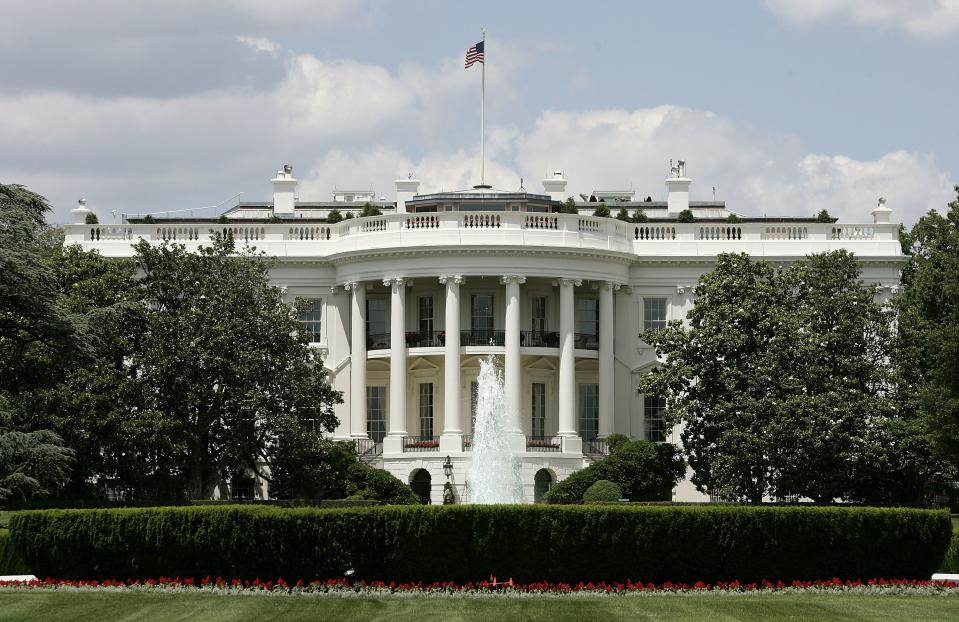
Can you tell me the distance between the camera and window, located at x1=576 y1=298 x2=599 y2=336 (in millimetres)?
71250

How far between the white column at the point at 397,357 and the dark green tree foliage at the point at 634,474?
25.4ft

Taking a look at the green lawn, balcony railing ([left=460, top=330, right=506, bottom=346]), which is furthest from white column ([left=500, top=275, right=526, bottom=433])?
the green lawn

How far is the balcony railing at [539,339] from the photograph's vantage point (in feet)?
228

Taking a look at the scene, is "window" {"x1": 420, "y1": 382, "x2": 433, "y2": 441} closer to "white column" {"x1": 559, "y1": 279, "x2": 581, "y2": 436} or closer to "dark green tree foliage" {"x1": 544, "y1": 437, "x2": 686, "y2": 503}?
"white column" {"x1": 559, "y1": 279, "x2": 581, "y2": 436}

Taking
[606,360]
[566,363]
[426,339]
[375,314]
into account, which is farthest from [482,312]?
[606,360]

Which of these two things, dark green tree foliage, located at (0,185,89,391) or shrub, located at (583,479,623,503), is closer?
dark green tree foliage, located at (0,185,89,391)

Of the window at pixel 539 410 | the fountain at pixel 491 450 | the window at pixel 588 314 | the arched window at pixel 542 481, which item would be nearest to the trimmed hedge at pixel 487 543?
the fountain at pixel 491 450

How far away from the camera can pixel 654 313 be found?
7131cm

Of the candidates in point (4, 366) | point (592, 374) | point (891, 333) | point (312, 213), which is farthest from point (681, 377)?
point (312, 213)

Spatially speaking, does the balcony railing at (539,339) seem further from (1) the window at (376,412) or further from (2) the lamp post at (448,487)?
(2) the lamp post at (448,487)

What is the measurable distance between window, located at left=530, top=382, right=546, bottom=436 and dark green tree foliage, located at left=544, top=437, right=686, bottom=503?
7.51m

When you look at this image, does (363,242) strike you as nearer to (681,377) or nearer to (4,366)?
(681,377)

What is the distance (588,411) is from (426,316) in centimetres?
783

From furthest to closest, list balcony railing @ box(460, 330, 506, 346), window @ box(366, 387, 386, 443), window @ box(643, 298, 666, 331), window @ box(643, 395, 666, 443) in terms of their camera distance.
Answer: window @ box(643, 298, 666, 331)
window @ box(366, 387, 386, 443)
window @ box(643, 395, 666, 443)
balcony railing @ box(460, 330, 506, 346)
